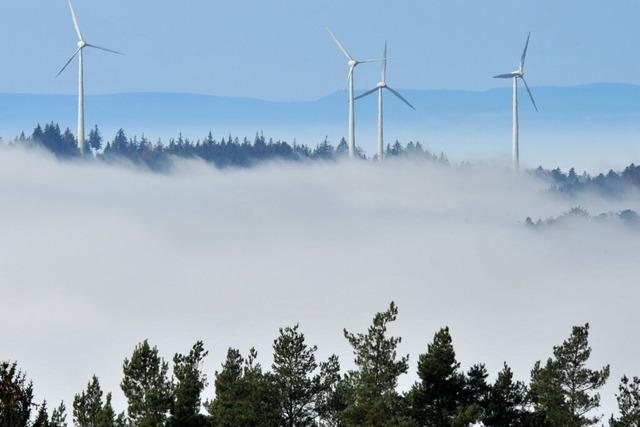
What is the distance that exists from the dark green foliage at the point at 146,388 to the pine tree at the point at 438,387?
35.9 feet

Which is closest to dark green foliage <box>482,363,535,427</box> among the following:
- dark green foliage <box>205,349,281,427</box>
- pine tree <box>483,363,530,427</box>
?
pine tree <box>483,363,530,427</box>

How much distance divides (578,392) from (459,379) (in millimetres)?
8838

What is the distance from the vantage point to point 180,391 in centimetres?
6825

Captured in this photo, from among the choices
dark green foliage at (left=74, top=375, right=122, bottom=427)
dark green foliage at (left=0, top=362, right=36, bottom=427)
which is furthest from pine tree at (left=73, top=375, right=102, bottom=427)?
dark green foliage at (left=0, top=362, right=36, bottom=427)

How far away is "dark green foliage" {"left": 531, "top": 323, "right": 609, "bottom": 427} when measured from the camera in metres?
72.2

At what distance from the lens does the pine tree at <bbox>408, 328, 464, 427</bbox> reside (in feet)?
218

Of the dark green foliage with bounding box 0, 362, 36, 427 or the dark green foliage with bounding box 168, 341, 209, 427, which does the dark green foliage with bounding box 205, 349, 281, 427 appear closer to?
the dark green foliage with bounding box 168, 341, 209, 427

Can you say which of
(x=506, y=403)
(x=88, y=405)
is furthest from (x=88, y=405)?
(x=506, y=403)

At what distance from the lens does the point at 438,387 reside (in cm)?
6731

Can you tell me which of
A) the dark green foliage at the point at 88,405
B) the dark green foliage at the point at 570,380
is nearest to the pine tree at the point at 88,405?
the dark green foliage at the point at 88,405

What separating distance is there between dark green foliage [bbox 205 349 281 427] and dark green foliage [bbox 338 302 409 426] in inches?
138

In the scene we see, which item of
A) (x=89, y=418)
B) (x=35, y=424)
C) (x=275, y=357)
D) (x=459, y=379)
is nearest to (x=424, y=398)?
(x=459, y=379)

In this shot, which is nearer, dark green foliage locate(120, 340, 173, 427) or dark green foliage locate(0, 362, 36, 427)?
dark green foliage locate(0, 362, 36, 427)

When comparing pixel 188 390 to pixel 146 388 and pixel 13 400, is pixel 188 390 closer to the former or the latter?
pixel 146 388
